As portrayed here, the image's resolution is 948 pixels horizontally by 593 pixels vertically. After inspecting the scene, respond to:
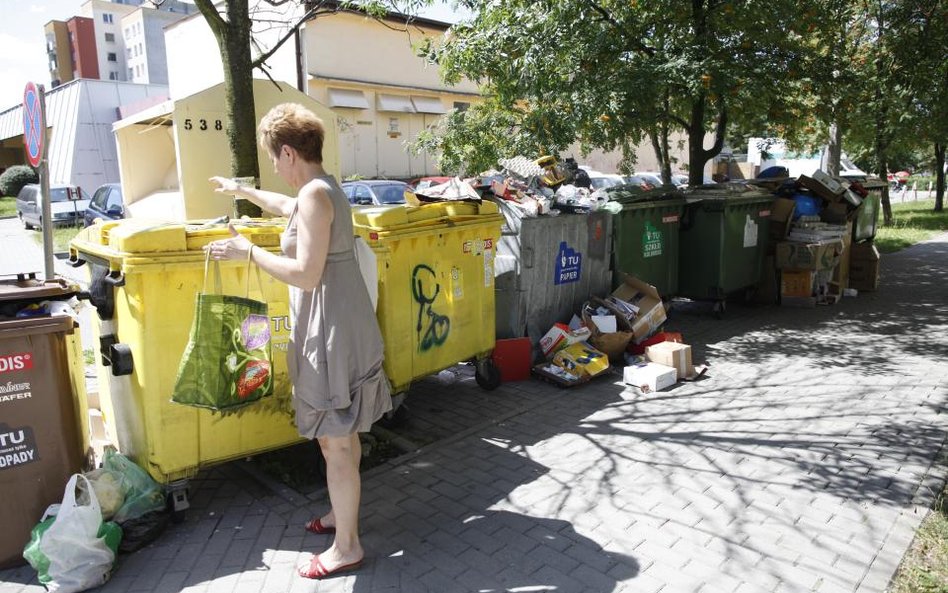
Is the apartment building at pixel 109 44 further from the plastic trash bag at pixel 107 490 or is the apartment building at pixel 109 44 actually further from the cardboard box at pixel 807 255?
the plastic trash bag at pixel 107 490

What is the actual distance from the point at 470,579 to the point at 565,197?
451 cm

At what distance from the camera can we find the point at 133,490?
3.34 metres

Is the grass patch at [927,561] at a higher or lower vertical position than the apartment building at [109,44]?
lower

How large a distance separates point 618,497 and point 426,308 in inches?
70.6

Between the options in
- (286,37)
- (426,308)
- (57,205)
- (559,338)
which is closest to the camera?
(426,308)

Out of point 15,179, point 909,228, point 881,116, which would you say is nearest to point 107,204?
point 881,116

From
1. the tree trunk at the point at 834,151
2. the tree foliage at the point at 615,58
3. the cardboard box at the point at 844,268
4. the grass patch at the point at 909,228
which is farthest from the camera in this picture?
the tree trunk at the point at 834,151

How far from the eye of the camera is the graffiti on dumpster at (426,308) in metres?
4.63

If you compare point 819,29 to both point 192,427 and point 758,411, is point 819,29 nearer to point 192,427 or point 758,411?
point 758,411

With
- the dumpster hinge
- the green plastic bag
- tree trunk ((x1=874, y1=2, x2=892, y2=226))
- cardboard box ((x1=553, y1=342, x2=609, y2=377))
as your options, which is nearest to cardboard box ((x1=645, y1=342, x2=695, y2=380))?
cardboard box ((x1=553, y1=342, x2=609, y2=377))

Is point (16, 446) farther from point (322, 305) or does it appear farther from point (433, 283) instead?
point (433, 283)

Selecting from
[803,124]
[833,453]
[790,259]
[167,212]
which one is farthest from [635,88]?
[167,212]

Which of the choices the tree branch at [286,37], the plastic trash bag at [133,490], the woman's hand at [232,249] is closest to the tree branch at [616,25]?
the tree branch at [286,37]

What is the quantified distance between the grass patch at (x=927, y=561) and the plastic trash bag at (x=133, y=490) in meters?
3.44
